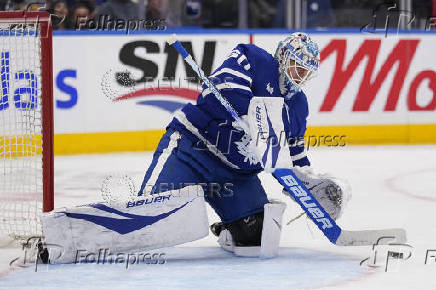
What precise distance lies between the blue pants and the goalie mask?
414 mm

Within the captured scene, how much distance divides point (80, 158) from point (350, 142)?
209 cm

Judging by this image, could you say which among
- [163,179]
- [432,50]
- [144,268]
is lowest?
[144,268]

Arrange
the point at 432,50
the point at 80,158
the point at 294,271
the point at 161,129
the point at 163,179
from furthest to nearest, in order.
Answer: the point at 432,50, the point at 161,129, the point at 80,158, the point at 163,179, the point at 294,271

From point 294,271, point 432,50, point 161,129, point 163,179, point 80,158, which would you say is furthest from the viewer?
point 432,50

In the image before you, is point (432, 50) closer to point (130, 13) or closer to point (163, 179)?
point (130, 13)

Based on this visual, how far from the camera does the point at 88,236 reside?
3189 mm

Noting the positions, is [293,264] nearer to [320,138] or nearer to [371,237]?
[371,237]

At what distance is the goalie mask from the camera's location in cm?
326

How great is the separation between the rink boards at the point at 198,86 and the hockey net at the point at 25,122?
1.86m

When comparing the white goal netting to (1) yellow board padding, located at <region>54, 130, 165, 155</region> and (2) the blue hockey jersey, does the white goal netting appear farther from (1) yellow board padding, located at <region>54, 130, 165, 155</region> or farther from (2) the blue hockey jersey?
(1) yellow board padding, located at <region>54, 130, 165, 155</region>

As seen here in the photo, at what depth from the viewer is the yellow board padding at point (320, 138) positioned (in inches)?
253

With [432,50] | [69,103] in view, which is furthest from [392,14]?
[69,103]

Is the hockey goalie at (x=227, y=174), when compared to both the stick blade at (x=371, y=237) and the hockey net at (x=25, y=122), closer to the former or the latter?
the stick blade at (x=371, y=237)

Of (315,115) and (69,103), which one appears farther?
(315,115)
